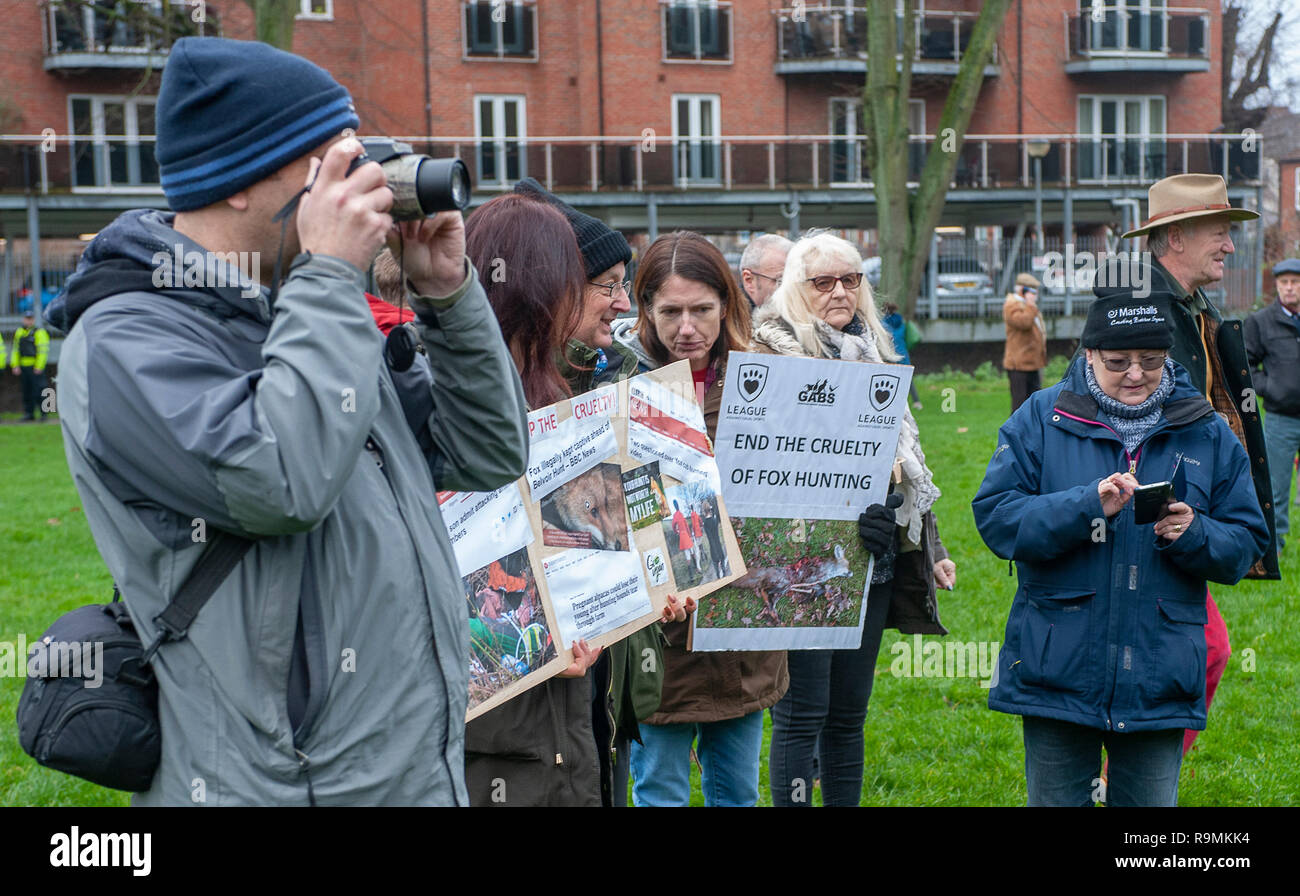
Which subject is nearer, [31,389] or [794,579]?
[794,579]

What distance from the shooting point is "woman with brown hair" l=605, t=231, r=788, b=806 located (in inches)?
169

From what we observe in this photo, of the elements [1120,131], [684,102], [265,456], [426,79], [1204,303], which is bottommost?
[265,456]

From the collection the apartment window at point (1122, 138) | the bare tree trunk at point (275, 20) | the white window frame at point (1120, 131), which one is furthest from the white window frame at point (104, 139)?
the white window frame at point (1120, 131)

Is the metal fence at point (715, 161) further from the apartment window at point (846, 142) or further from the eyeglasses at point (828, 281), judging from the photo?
the eyeglasses at point (828, 281)

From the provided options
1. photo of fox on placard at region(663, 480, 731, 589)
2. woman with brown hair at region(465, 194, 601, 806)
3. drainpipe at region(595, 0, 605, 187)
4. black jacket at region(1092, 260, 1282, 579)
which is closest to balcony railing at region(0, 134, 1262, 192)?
drainpipe at region(595, 0, 605, 187)

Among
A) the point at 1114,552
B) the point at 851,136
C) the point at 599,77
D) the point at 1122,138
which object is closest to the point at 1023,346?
the point at 1114,552

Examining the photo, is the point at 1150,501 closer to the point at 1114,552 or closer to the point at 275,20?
the point at 1114,552

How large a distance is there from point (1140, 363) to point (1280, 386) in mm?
7117

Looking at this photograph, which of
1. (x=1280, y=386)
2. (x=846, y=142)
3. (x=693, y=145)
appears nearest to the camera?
(x=1280, y=386)

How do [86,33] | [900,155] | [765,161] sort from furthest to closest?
[765,161] < [86,33] < [900,155]

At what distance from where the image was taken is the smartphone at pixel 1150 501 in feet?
12.2

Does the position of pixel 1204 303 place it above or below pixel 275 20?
below

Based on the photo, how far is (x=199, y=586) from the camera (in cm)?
203

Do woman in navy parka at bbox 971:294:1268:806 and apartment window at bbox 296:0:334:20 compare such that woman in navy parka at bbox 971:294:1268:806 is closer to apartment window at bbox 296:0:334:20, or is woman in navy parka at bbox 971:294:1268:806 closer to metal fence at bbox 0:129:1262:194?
metal fence at bbox 0:129:1262:194
